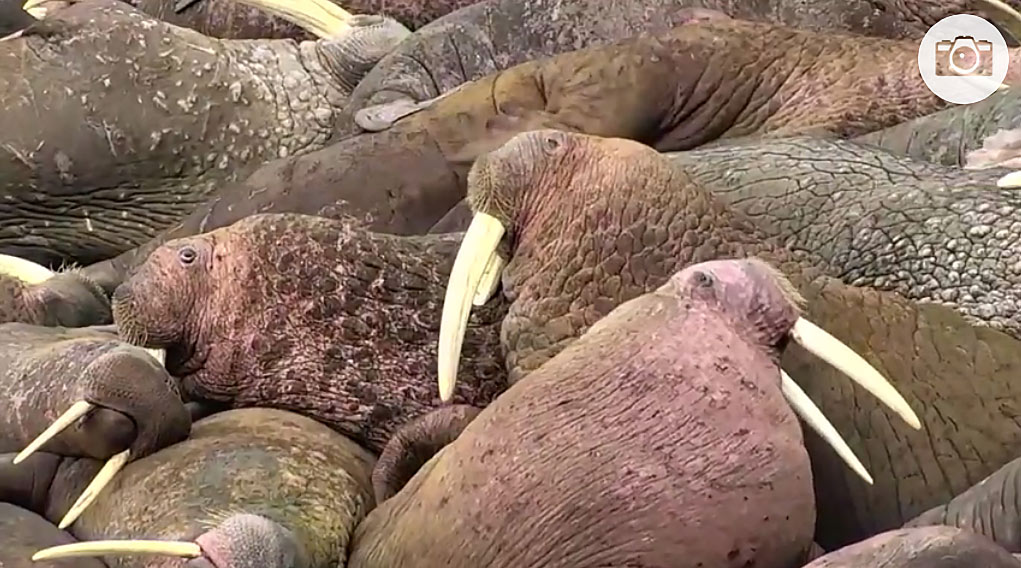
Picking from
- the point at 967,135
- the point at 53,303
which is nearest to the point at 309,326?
the point at 53,303

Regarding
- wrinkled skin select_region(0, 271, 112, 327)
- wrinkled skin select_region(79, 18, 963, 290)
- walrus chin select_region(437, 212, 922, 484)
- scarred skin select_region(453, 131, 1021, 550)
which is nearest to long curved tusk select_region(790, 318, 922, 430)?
walrus chin select_region(437, 212, 922, 484)

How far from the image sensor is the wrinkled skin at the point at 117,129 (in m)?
3.37

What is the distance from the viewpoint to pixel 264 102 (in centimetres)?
365

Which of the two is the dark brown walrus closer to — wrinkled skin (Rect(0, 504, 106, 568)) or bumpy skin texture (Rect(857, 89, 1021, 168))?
wrinkled skin (Rect(0, 504, 106, 568))

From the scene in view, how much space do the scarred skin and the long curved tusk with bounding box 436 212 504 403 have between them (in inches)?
1.2

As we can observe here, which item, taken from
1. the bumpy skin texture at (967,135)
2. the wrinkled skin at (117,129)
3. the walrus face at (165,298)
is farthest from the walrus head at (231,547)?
the wrinkled skin at (117,129)

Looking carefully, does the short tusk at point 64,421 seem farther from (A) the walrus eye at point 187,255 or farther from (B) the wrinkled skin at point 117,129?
(B) the wrinkled skin at point 117,129

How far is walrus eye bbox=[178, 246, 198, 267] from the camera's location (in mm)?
2263

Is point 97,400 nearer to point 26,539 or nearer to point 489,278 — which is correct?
point 26,539

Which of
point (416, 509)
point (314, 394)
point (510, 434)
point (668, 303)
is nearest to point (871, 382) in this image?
point (668, 303)

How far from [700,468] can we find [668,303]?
0.82 feet

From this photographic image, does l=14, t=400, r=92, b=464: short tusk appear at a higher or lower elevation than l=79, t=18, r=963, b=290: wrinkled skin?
lower

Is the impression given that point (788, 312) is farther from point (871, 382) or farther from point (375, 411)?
point (375, 411)

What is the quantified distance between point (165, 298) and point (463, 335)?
0.57 m
